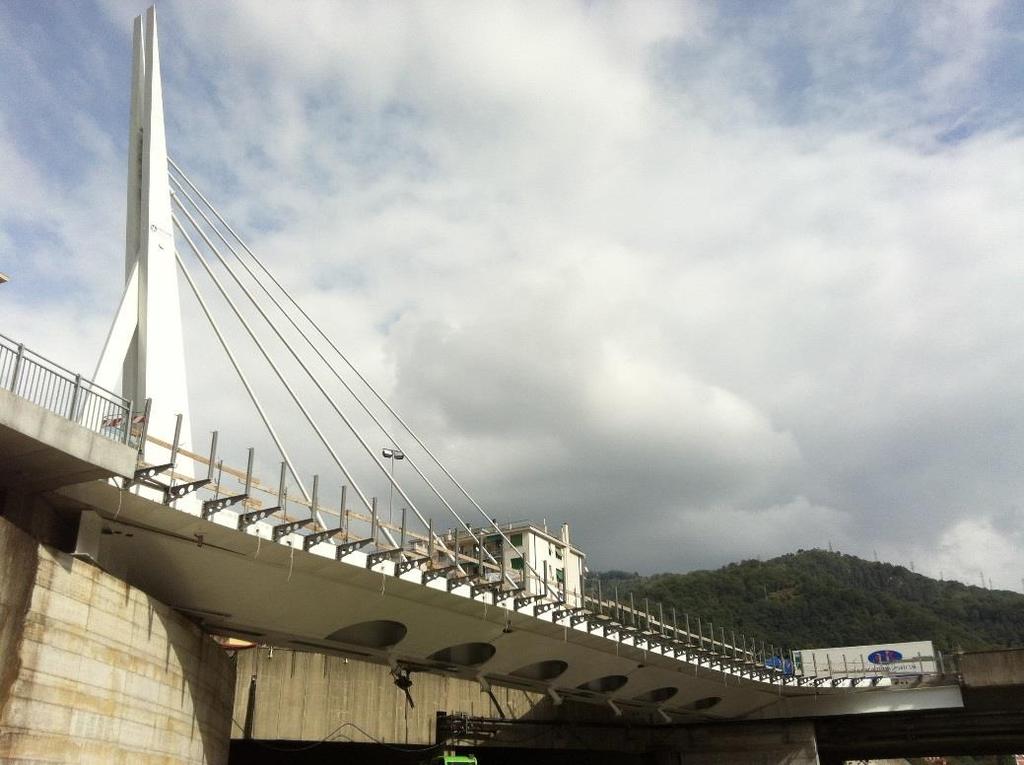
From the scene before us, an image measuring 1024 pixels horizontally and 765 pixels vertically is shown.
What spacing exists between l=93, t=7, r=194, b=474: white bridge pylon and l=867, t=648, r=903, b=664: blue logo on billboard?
58022 millimetres

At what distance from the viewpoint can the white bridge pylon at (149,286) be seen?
23.2m

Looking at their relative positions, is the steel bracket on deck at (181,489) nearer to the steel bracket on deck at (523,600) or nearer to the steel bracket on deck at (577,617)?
the steel bracket on deck at (523,600)

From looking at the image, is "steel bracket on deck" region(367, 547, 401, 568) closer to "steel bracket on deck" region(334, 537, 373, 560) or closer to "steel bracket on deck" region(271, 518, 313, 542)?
"steel bracket on deck" region(334, 537, 373, 560)

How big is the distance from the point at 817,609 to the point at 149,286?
536 feet

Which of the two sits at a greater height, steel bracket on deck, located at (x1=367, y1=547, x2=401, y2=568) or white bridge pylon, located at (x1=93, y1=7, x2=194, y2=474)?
white bridge pylon, located at (x1=93, y1=7, x2=194, y2=474)

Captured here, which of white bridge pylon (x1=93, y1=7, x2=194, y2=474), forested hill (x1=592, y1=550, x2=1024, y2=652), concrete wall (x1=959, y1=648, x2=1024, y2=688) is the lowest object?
concrete wall (x1=959, y1=648, x2=1024, y2=688)

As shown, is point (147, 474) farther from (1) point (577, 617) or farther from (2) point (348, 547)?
(1) point (577, 617)

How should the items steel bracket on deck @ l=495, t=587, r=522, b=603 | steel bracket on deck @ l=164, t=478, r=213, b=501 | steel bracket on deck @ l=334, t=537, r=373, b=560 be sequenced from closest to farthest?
steel bracket on deck @ l=164, t=478, r=213, b=501
steel bracket on deck @ l=334, t=537, r=373, b=560
steel bracket on deck @ l=495, t=587, r=522, b=603

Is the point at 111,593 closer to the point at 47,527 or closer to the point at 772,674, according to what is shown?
the point at 47,527

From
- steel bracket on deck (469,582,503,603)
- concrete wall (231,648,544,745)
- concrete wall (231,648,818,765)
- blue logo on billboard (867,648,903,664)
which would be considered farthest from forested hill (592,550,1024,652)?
steel bracket on deck (469,582,503,603)

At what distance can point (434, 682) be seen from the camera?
37750 mm

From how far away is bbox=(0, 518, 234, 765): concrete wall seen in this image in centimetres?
1446

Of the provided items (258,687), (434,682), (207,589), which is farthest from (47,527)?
(434,682)

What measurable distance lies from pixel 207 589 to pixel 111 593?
Result: 5.89m
